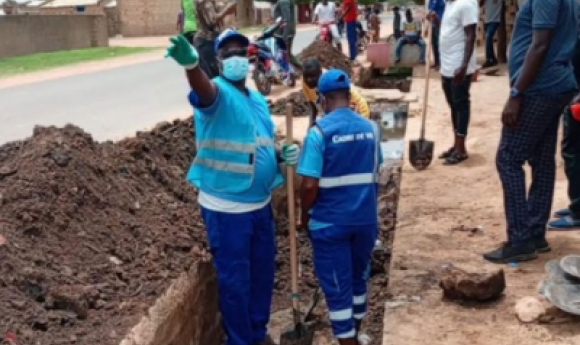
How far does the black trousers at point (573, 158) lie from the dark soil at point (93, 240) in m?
1.53

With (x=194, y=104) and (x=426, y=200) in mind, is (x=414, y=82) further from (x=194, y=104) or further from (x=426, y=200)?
(x=194, y=104)

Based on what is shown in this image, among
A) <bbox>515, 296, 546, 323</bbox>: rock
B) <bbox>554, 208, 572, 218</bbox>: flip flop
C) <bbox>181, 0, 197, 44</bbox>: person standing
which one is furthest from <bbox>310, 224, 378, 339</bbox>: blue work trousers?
<bbox>181, 0, 197, 44</bbox>: person standing

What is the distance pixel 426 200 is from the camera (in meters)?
7.11

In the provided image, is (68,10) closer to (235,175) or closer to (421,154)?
(421,154)

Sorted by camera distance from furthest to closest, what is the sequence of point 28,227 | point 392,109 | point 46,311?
point 392,109
point 28,227
point 46,311

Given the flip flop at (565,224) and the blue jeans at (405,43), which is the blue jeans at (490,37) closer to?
the blue jeans at (405,43)

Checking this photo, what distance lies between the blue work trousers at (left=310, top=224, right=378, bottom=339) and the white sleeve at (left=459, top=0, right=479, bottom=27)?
12.6 feet

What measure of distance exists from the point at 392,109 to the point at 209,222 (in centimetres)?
955

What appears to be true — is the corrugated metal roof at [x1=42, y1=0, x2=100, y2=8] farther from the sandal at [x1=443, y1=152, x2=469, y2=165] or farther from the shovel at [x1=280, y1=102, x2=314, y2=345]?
the shovel at [x1=280, y1=102, x2=314, y2=345]

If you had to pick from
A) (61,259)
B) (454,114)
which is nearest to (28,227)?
(61,259)

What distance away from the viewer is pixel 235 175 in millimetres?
4340

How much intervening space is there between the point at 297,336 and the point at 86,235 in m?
1.46

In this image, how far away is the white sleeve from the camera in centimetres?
754

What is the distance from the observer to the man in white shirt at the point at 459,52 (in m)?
7.58
